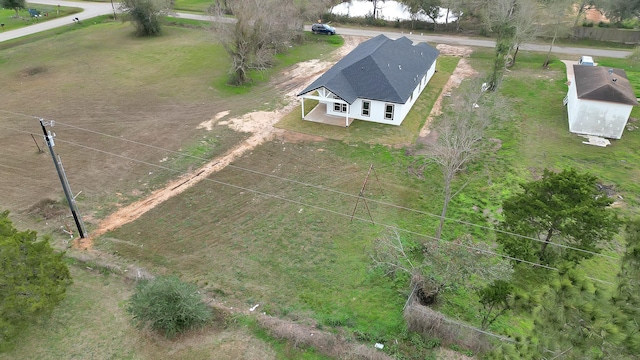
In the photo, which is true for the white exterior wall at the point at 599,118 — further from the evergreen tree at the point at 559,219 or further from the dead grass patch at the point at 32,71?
the dead grass patch at the point at 32,71

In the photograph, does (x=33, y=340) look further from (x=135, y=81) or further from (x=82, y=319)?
(x=135, y=81)

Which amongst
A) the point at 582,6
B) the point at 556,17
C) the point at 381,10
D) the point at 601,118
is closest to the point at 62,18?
the point at 381,10

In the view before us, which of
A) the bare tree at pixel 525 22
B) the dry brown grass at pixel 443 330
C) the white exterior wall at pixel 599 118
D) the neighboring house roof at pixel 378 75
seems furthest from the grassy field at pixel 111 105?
the white exterior wall at pixel 599 118

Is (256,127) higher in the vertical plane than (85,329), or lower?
higher

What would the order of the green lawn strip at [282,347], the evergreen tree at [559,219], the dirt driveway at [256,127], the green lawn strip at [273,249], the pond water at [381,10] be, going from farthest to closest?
1. the pond water at [381,10]
2. the dirt driveway at [256,127]
3. the green lawn strip at [273,249]
4. the green lawn strip at [282,347]
5. the evergreen tree at [559,219]

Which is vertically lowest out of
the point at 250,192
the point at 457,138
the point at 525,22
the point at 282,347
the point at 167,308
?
the point at 282,347

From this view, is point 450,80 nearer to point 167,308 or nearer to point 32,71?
point 167,308
